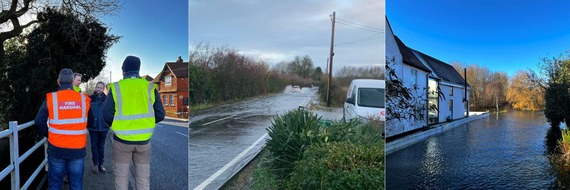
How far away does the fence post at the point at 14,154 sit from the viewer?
2.33 metres

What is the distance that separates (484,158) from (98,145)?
130 inches

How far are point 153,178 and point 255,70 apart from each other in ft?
4.72

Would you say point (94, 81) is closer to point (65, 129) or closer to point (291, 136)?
point (65, 129)

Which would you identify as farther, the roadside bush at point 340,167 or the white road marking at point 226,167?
the white road marking at point 226,167

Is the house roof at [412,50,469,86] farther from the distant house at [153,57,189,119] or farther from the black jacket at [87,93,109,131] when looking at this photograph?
the black jacket at [87,93,109,131]

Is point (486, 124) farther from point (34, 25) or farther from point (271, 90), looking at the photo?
point (34, 25)

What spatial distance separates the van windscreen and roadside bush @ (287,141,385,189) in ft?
1.94

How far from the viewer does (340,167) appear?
10.4ft

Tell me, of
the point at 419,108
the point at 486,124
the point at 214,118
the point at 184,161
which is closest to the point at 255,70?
the point at 214,118

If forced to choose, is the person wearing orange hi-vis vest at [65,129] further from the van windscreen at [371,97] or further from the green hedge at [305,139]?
the van windscreen at [371,97]

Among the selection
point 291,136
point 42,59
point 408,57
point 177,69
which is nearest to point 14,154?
point 42,59

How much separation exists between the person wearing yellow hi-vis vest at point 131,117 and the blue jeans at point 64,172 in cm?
25

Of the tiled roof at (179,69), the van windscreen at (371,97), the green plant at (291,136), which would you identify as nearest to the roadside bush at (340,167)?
the green plant at (291,136)

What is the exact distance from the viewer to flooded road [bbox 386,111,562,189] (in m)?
2.78
